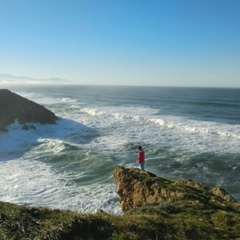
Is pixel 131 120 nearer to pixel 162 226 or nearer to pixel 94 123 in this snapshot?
pixel 94 123

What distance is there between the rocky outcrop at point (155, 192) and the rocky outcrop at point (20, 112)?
27194mm

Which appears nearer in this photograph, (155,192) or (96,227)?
(96,227)

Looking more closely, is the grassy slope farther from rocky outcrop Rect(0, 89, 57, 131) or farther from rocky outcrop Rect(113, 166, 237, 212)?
rocky outcrop Rect(0, 89, 57, 131)

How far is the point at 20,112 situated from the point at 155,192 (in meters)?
32.4

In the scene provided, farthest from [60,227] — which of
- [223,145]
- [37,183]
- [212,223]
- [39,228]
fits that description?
[223,145]

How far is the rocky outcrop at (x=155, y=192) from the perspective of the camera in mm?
10273

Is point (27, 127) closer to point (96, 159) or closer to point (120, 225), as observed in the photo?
point (96, 159)

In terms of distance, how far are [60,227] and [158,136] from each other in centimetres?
2586

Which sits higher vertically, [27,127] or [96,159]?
[27,127]

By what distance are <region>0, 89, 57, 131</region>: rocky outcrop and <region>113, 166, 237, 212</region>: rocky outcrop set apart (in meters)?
27.2

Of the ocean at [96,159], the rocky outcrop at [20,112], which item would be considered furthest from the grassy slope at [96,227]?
the rocky outcrop at [20,112]

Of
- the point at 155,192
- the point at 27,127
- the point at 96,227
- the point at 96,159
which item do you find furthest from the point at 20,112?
the point at 96,227

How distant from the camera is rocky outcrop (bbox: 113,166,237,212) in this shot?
1027cm

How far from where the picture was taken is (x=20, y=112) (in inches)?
1545
